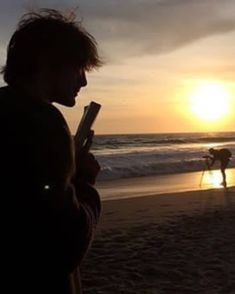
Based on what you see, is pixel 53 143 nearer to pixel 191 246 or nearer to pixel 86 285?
pixel 86 285

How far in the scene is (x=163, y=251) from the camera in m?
7.16

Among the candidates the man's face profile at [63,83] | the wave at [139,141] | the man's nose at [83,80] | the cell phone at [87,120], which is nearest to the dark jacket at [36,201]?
the man's face profile at [63,83]

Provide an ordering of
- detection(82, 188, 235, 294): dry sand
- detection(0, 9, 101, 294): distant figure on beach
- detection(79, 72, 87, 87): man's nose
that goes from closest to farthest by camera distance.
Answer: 1. detection(0, 9, 101, 294): distant figure on beach
2. detection(79, 72, 87, 87): man's nose
3. detection(82, 188, 235, 294): dry sand

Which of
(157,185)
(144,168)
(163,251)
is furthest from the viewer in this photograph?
(144,168)

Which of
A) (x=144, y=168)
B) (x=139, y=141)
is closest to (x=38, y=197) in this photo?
(x=144, y=168)

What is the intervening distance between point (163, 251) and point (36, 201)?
5687mm

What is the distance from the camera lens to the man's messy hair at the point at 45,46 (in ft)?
6.11

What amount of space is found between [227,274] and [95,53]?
433 cm

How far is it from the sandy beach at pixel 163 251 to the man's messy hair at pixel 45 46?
12.7 feet

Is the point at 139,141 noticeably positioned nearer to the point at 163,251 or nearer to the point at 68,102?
the point at 163,251

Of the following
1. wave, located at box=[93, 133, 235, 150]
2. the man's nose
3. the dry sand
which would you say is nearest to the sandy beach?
the dry sand

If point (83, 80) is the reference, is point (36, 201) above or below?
below

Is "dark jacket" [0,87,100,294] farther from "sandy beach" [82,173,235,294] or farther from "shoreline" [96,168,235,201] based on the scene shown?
"shoreline" [96,168,235,201]

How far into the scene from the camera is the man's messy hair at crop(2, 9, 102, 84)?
1.86 meters
